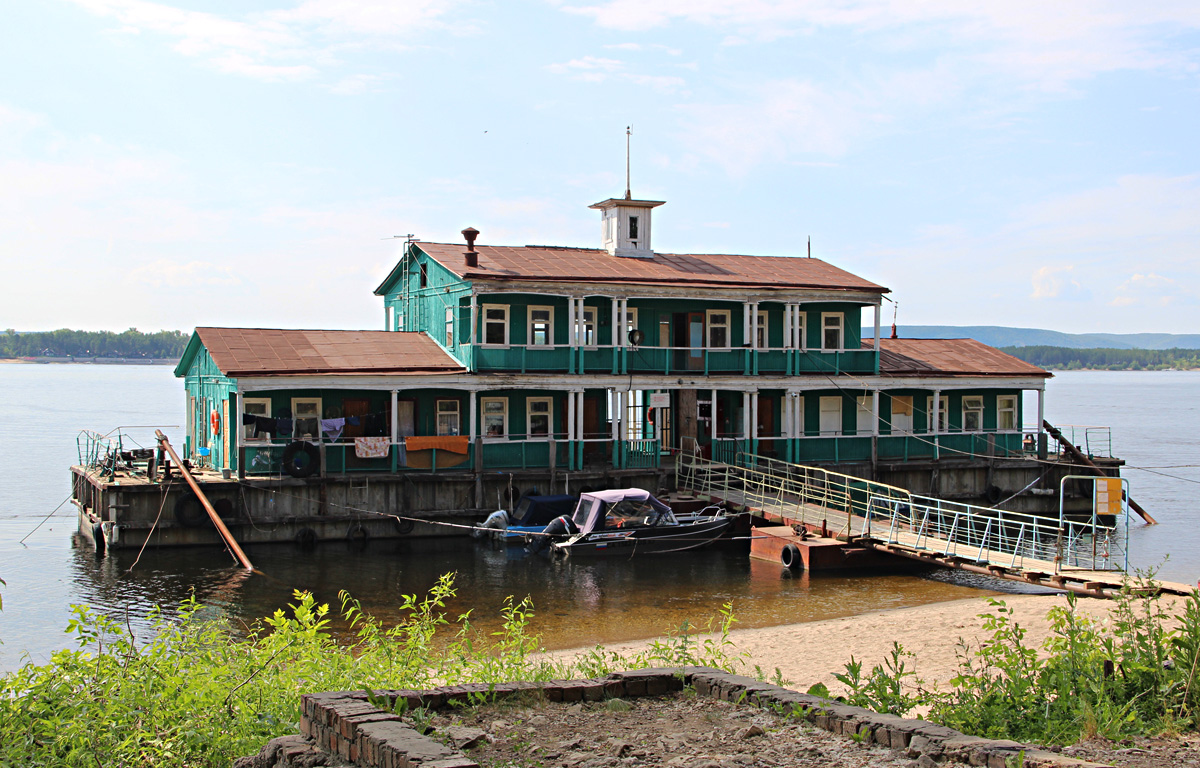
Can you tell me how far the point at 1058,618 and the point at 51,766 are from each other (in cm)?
976

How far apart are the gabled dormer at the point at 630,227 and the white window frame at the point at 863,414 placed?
9.04 metres

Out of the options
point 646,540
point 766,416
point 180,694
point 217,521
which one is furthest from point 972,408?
point 180,694

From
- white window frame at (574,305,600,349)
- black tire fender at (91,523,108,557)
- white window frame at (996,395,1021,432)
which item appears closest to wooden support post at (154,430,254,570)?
black tire fender at (91,523,108,557)

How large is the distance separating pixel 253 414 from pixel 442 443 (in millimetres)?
5342

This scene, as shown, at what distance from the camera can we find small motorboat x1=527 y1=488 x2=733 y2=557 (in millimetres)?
27500

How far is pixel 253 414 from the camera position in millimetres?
30000

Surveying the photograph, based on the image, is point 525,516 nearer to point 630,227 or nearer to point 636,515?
point 636,515

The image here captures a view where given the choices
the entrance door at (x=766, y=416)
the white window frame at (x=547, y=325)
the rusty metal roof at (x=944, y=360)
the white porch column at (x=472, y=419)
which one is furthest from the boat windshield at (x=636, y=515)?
the rusty metal roof at (x=944, y=360)

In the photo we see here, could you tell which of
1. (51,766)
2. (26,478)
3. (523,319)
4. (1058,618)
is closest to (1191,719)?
(1058,618)

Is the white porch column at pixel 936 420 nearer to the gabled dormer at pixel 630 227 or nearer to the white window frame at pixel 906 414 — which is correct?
the white window frame at pixel 906 414

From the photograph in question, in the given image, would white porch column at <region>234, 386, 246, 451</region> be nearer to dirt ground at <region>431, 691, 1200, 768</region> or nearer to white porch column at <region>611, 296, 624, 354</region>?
white porch column at <region>611, 296, 624, 354</region>

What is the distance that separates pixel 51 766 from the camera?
8.95m

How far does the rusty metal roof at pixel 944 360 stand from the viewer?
1486 inches

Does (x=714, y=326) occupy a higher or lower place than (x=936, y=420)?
higher
